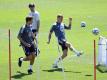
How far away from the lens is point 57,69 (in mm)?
20203

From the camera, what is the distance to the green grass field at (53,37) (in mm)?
19547

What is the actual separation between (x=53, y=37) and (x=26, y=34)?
948 cm

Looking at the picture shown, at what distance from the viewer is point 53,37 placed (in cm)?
2839

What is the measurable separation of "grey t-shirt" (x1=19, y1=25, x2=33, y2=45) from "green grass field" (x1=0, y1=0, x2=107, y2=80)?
46.7 inches

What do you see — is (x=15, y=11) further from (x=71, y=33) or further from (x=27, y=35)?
(x=27, y=35)

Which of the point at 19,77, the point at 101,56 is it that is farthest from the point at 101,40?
the point at 19,77

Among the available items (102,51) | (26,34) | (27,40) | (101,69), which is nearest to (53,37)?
(102,51)

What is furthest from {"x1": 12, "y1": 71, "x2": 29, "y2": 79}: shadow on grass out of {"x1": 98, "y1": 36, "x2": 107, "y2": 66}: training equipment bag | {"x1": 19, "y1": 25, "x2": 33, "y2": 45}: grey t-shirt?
{"x1": 98, "y1": 36, "x2": 107, "y2": 66}: training equipment bag

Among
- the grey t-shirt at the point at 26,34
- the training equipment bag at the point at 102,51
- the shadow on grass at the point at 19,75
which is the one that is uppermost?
the grey t-shirt at the point at 26,34

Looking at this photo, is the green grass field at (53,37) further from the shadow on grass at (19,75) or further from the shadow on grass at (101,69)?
the shadow on grass at (101,69)

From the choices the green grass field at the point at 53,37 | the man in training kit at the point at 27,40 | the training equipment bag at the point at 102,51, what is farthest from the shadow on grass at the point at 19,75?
the training equipment bag at the point at 102,51

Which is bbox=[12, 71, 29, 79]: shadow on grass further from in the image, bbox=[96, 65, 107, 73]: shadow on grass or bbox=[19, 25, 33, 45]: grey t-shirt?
bbox=[96, 65, 107, 73]: shadow on grass

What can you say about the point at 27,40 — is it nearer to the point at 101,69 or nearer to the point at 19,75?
the point at 19,75

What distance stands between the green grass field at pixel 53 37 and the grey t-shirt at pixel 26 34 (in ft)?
3.90
